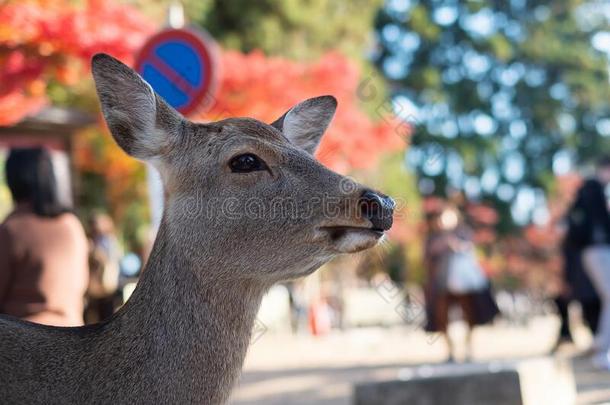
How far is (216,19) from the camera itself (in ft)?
65.4

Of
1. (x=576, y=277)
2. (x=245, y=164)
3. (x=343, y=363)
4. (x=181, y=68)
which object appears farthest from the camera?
(x=343, y=363)

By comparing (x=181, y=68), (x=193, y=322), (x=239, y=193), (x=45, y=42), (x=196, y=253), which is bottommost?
(x=193, y=322)

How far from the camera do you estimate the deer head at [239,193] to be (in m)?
2.42

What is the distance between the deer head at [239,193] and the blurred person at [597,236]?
21.7 feet

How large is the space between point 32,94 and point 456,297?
5.27m

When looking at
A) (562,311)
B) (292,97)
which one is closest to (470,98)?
(292,97)

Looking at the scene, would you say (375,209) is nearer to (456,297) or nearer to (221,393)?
(221,393)

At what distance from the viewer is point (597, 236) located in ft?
28.2

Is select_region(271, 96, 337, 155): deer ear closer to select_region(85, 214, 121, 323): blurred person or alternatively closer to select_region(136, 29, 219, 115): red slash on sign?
select_region(136, 29, 219, 115): red slash on sign

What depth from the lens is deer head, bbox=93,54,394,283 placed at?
242cm

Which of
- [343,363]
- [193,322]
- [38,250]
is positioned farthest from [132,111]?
[343,363]

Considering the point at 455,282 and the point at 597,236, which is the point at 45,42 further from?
the point at 597,236

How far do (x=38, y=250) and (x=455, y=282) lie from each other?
22.9 ft

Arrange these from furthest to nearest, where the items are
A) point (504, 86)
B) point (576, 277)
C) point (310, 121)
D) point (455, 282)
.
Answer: point (504, 86) → point (455, 282) → point (576, 277) → point (310, 121)
